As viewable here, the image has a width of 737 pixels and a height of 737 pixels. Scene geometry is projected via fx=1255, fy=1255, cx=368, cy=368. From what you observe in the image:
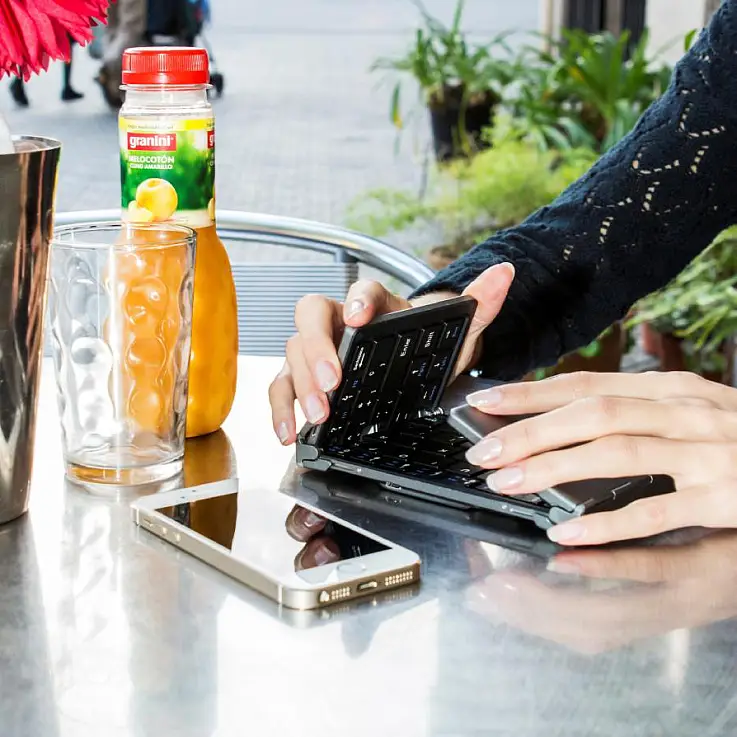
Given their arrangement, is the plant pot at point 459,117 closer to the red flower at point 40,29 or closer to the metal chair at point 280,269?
the metal chair at point 280,269

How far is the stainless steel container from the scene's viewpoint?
692mm

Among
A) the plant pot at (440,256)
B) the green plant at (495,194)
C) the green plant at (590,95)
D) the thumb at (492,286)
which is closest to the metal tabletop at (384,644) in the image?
the thumb at (492,286)

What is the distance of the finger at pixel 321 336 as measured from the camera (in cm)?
81

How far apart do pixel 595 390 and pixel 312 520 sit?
0.82 feet

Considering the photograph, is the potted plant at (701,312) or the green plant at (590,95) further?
the green plant at (590,95)

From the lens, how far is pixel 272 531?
0.70 meters

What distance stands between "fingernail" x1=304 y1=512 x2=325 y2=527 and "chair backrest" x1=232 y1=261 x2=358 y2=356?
2.70 ft

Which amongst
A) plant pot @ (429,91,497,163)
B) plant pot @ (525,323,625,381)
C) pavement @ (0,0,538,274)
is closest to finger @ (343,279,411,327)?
plant pot @ (525,323,625,381)

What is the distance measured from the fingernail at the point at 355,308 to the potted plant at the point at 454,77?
3.26 m

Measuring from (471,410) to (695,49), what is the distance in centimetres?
61

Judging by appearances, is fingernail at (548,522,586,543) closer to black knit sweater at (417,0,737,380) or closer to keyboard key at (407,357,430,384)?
keyboard key at (407,357,430,384)

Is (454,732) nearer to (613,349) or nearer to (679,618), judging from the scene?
(679,618)

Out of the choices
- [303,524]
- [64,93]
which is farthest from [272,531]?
[64,93]

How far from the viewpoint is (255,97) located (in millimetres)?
6523
